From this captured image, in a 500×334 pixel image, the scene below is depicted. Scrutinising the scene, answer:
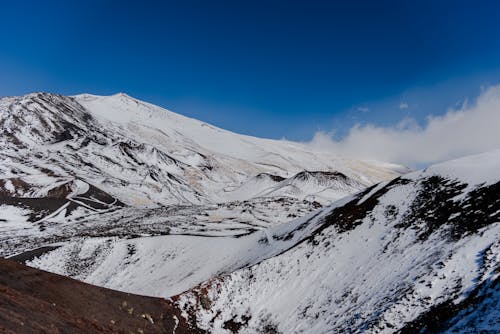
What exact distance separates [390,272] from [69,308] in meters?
18.0

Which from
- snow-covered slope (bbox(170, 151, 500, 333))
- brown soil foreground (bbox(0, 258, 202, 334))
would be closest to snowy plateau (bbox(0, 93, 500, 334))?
snow-covered slope (bbox(170, 151, 500, 333))

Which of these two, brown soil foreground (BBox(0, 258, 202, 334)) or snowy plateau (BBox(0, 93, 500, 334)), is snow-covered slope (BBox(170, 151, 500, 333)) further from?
brown soil foreground (BBox(0, 258, 202, 334))

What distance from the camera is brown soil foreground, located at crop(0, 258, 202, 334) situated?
1622cm

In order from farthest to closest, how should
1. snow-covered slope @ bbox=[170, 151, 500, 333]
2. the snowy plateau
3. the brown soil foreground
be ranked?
the snowy plateau → snow-covered slope @ bbox=[170, 151, 500, 333] → the brown soil foreground

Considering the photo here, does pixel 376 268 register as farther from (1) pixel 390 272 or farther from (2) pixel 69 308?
(2) pixel 69 308

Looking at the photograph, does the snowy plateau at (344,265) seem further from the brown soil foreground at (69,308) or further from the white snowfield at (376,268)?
the brown soil foreground at (69,308)

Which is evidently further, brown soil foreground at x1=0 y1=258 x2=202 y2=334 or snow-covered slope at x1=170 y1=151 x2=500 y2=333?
snow-covered slope at x1=170 y1=151 x2=500 y2=333

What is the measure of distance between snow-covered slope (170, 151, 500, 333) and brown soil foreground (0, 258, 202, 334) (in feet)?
10.1

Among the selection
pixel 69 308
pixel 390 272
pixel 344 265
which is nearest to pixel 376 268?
pixel 390 272

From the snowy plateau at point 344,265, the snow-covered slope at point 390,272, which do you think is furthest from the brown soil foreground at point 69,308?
the snow-covered slope at point 390,272

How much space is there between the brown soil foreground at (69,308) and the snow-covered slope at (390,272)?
3077 mm

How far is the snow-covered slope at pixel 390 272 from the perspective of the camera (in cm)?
1830

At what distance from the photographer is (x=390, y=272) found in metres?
24.4

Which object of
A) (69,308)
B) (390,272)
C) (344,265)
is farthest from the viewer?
(344,265)
